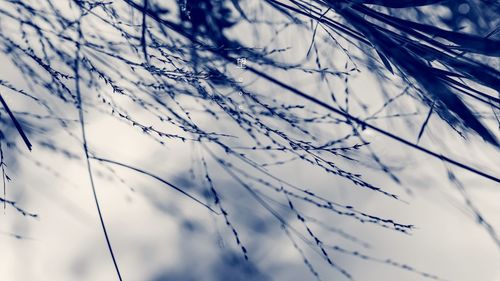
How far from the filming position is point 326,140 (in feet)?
3.47

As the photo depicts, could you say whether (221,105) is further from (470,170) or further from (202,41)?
(470,170)

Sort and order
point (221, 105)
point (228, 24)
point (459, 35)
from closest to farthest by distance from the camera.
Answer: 1. point (459, 35)
2. point (221, 105)
3. point (228, 24)

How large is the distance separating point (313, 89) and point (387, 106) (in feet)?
0.66

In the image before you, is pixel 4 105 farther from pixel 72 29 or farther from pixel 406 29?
pixel 406 29

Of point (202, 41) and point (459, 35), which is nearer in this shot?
point (459, 35)

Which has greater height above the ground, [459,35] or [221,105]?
[459,35]

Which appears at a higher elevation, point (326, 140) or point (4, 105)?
point (326, 140)

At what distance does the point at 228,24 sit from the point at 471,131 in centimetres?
70

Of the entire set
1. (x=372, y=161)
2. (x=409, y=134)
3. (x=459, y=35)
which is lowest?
(x=372, y=161)

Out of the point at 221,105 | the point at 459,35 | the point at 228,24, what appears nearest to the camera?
the point at 459,35

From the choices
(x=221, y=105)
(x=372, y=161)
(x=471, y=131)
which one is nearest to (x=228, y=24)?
(x=221, y=105)

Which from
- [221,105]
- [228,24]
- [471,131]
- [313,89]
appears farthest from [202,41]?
[471,131]

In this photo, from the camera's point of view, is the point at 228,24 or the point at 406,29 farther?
the point at 228,24

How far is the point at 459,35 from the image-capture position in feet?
2.97
